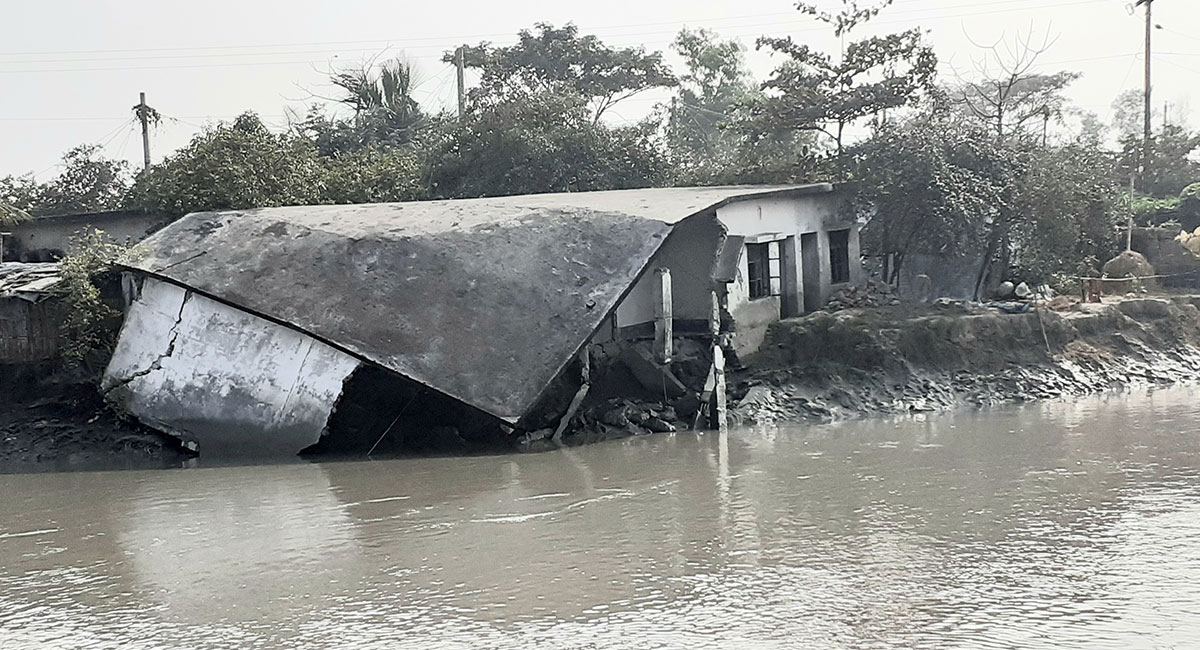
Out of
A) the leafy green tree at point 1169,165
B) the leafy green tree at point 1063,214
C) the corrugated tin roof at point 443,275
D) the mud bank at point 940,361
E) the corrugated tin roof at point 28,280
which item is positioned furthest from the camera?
the leafy green tree at point 1169,165

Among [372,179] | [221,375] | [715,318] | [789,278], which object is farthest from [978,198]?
[221,375]

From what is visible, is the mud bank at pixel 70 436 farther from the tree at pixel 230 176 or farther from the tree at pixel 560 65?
the tree at pixel 560 65

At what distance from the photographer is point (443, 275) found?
16.5 m

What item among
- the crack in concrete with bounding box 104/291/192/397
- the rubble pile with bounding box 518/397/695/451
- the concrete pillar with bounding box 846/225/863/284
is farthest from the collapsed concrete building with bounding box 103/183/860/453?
the concrete pillar with bounding box 846/225/863/284

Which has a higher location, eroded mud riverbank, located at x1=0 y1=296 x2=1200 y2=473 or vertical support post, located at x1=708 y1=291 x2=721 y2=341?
vertical support post, located at x1=708 y1=291 x2=721 y2=341

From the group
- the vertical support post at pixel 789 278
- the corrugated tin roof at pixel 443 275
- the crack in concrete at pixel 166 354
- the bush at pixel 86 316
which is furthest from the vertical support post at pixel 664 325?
the bush at pixel 86 316

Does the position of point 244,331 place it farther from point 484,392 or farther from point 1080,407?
point 1080,407

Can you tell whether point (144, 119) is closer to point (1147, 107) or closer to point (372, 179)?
point (372, 179)

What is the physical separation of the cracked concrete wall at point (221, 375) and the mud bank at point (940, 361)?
5658mm

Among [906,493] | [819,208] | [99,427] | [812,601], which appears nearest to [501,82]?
[819,208]

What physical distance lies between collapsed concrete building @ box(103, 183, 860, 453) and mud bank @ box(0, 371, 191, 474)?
2.11ft

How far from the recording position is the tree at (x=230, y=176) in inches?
818

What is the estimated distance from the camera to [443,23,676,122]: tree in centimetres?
3738

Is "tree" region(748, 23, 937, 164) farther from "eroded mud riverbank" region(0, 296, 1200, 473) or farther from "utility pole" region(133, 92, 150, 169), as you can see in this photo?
"utility pole" region(133, 92, 150, 169)
